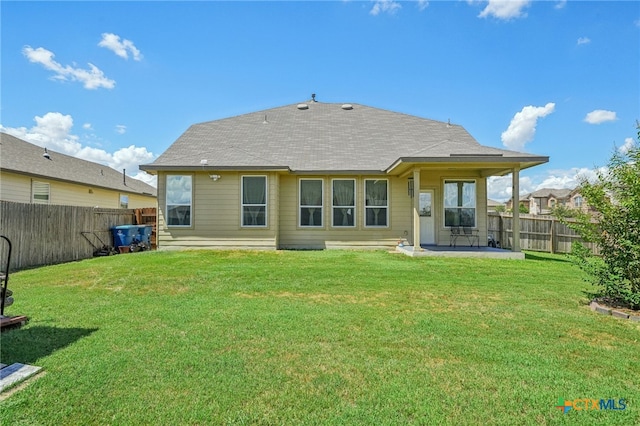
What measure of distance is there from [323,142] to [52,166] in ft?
43.0

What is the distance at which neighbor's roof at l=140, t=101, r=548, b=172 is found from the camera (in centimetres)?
1092

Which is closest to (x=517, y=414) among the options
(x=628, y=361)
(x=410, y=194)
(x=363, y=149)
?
(x=628, y=361)

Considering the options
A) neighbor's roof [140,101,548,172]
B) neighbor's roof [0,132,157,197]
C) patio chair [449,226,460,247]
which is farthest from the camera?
neighbor's roof [0,132,157,197]

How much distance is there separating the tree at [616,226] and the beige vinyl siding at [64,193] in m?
17.4

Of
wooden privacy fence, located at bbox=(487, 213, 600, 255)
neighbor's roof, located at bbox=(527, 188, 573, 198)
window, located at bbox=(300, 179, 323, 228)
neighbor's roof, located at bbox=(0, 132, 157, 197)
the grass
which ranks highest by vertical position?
neighbor's roof, located at bbox=(527, 188, 573, 198)

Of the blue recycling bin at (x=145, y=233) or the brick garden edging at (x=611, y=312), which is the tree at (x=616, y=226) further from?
the blue recycling bin at (x=145, y=233)

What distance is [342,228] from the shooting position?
1198 centimetres

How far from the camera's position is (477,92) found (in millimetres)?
16078

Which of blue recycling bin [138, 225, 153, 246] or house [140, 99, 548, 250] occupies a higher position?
house [140, 99, 548, 250]

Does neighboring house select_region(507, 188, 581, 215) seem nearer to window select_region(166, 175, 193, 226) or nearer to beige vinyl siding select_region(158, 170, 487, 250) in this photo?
beige vinyl siding select_region(158, 170, 487, 250)

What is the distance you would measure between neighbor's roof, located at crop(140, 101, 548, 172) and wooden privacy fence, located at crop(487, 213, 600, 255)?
4.00 m

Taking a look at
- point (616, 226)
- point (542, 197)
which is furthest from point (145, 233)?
point (542, 197)

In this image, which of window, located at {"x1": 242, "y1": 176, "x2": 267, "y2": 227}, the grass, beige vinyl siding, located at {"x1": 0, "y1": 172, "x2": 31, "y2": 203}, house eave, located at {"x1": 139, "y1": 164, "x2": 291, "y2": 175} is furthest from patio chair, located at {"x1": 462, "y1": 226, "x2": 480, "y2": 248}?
beige vinyl siding, located at {"x1": 0, "y1": 172, "x2": 31, "y2": 203}

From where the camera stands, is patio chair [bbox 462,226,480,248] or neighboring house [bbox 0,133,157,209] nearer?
patio chair [bbox 462,226,480,248]
